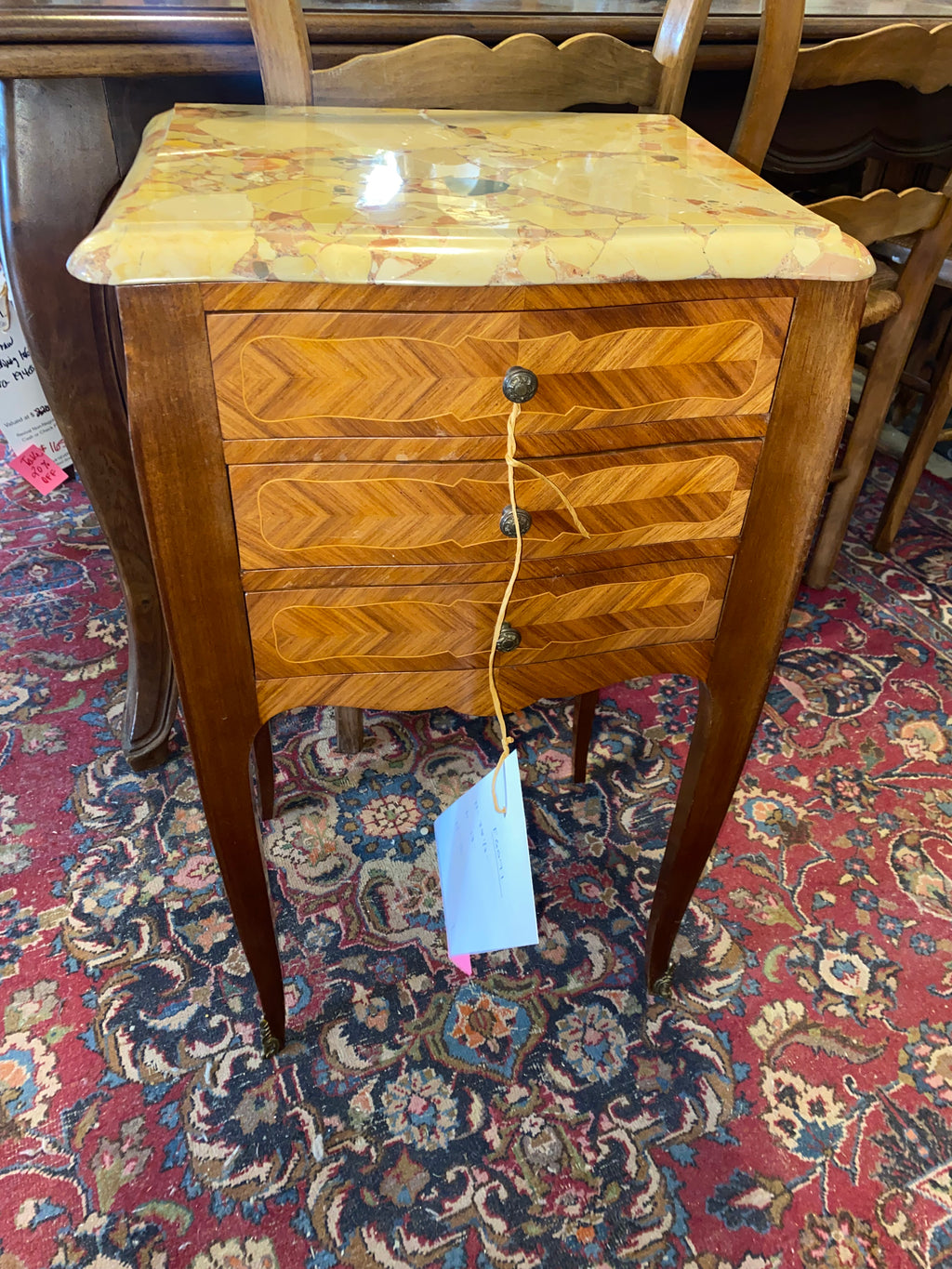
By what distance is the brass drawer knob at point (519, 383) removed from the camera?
0.58m

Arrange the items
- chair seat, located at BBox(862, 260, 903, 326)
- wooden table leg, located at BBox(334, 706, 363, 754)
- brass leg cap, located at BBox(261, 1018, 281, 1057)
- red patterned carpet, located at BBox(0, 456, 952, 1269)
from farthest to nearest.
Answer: chair seat, located at BBox(862, 260, 903, 326) → wooden table leg, located at BBox(334, 706, 363, 754) → brass leg cap, located at BBox(261, 1018, 281, 1057) → red patterned carpet, located at BBox(0, 456, 952, 1269)

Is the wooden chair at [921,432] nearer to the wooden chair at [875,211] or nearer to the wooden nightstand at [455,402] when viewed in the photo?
the wooden chair at [875,211]

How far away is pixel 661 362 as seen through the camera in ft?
2.00

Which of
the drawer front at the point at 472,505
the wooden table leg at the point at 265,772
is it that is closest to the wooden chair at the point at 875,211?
the drawer front at the point at 472,505

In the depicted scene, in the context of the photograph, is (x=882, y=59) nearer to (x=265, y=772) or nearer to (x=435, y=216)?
(x=435, y=216)

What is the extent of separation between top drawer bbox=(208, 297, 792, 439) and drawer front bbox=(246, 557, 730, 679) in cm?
13

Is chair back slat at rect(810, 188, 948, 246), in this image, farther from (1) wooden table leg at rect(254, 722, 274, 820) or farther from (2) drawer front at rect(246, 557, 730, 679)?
(1) wooden table leg at rect(254, 722, 274, 820)

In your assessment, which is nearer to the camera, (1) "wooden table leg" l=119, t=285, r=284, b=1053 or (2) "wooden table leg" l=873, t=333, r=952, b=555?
(1) "wooden table leg" l=119, t=285, r=284, b=1053

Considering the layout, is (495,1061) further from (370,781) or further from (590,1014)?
(370,781)

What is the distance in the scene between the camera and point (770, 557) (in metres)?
0.71

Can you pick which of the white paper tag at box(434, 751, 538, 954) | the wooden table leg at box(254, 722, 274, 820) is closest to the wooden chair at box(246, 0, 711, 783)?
the white paper tag at box(434, 751, 538, 954)

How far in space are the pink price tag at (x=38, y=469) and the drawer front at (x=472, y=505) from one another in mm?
1407

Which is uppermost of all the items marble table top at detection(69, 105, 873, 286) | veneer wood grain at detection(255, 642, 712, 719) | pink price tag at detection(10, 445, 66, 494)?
marble table top at detection(69, 105, 873, 286)

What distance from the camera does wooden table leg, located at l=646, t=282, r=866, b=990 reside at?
61cm
